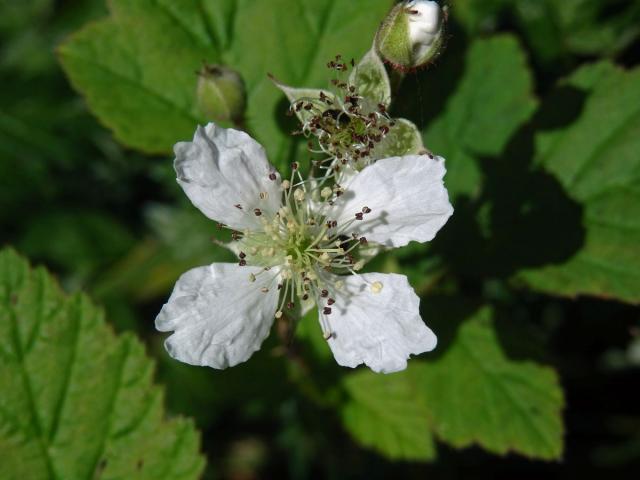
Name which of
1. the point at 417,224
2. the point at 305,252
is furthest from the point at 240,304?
the point at 417,224

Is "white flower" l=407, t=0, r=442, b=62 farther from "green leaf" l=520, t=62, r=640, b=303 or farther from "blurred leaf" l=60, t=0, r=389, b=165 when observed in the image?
"green leaf" l=520, t=62, r=640, b=303

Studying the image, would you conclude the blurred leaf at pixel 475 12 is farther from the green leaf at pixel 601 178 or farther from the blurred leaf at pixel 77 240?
the blurred leaf at pixel 77 240

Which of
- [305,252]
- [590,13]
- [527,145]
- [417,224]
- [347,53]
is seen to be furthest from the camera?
[590,13]

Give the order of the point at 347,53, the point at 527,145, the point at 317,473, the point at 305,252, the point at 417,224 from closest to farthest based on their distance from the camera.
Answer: the point at 417,224 → the point at 305,252 → the point at 347,53 → the point at 527,145 → the point at 317,473

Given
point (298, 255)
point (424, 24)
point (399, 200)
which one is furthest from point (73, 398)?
point (424, 24)

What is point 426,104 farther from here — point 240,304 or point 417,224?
point 240,304

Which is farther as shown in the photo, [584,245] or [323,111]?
[584,245]

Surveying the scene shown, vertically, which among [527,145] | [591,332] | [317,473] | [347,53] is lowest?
[317,473]
